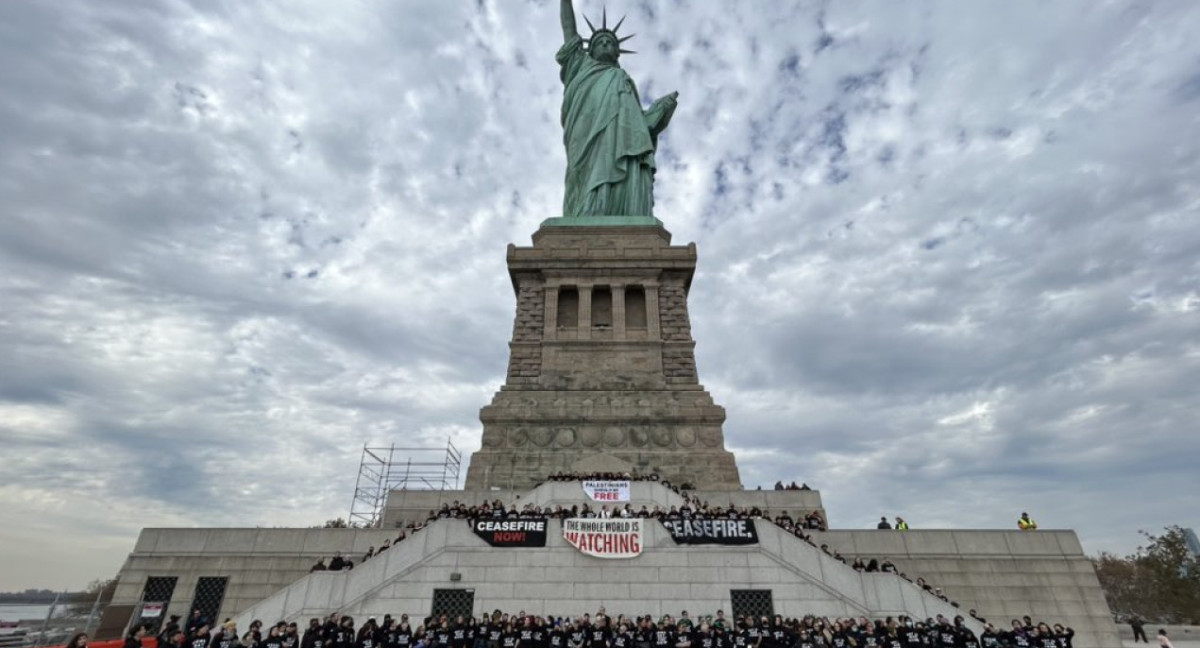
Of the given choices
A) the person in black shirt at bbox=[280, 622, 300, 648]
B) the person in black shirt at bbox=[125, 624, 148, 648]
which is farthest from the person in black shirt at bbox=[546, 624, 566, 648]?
the person in black shirt at bbox=[125, 624, 148, 648]

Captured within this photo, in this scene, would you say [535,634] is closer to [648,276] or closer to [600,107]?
[648,276]

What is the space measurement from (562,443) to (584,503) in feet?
24.9

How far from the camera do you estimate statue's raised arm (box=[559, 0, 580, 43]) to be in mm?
46625

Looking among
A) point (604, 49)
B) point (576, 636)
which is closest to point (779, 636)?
point (576, 636)

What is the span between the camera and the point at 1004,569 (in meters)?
21.4

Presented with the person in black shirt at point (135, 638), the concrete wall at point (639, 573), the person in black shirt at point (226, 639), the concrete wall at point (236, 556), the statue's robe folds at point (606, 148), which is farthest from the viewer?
the statue's robe folds at point (606, 148)

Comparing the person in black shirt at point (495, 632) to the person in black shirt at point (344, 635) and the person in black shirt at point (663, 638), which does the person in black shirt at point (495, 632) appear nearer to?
the person in black shirt at point (344, 635)

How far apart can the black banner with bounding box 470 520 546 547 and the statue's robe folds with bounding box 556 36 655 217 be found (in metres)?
23.7

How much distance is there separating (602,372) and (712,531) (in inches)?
580

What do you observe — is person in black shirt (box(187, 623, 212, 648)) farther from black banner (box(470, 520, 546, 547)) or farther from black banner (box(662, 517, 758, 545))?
black banner (box(662, 517, 758, 545))

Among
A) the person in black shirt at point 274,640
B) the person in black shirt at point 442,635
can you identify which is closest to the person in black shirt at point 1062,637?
the person in black shirt at point 442,635

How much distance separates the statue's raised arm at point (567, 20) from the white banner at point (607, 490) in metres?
35.9

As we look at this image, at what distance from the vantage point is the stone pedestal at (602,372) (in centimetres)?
2873

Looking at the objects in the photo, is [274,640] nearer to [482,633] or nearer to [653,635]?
[482,633]
